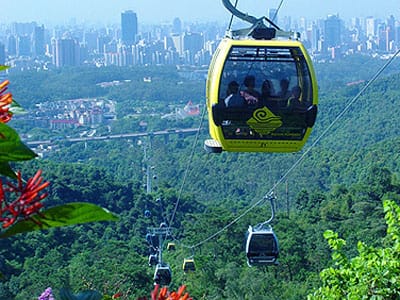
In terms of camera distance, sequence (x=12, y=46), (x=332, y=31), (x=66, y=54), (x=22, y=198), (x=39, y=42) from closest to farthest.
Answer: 1. (x=22, y=198)
2. (x=66, y=54)
3. (x=12, y=46)
4. (x=39, y=42)
5. (x=332, y=31)

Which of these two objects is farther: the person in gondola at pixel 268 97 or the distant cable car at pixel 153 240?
the distant cable car at pixel 153 240

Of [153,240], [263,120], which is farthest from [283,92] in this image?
[153,240]

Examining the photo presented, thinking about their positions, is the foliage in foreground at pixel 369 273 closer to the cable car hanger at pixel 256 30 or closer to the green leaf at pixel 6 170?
the cable car hanger at pixel 256 30

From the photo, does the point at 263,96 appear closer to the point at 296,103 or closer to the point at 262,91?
the point at 262,91

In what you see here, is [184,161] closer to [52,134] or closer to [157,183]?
[157,183]

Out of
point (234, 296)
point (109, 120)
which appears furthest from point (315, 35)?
point (234, 296)

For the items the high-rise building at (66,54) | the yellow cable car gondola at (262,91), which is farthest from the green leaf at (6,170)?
the high-rise building at (66,54)
